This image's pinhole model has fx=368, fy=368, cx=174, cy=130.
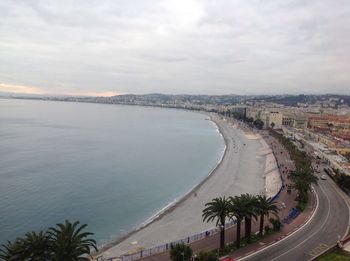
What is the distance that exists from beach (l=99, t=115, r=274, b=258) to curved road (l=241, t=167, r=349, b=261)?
11.5 metres

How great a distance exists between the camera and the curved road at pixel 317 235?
31.9m

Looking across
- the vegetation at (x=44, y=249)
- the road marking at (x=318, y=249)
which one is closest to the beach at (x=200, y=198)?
the vegetation at (x=44, y=249)

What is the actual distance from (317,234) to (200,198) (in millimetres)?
23547

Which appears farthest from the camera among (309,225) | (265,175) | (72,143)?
(72,143)

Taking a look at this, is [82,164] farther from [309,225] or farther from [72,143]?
[309,225]

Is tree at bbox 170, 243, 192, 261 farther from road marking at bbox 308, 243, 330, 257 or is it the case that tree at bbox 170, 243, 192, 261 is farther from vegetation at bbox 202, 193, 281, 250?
road marking at bbox 308, 243, 330, 257

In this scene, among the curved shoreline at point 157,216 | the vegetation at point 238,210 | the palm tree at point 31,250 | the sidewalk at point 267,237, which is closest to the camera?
the palm tree at point 31,250

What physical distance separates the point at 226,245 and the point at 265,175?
4471 centimetres

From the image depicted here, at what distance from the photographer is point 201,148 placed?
11800cm

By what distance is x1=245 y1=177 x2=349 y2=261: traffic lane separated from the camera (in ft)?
105

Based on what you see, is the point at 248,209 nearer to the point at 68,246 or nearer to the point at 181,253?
the point at 181,253

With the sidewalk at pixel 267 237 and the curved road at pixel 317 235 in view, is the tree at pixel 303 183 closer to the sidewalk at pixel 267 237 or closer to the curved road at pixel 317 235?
the sidewalk at pixel 267 237

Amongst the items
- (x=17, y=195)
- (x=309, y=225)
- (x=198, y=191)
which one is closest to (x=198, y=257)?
(x=309, y=225)

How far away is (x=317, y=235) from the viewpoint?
121ft
